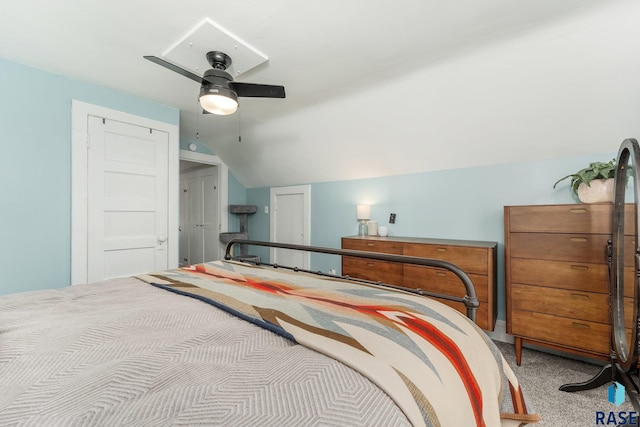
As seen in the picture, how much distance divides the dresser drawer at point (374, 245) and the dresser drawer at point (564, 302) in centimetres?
101

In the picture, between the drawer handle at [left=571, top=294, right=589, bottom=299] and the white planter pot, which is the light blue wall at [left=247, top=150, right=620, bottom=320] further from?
the drawer handle at [left=571, top=294, right=589, bottom=299]

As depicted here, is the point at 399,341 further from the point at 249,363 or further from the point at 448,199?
the point at 448,199

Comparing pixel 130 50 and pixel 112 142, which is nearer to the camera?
pixel 130 50

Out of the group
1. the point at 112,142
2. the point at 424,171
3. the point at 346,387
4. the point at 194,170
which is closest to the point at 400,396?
the point at 346,387

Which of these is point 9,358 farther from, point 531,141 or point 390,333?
point 531,141

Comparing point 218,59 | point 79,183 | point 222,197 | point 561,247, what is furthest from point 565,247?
point 222,197

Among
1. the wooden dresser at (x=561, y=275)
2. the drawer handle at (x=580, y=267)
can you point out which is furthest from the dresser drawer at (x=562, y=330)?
the drawer handle at (x=580, y=267)

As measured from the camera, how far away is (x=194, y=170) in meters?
5.35

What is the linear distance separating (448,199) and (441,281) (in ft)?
3.23

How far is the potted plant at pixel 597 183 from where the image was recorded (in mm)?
2019

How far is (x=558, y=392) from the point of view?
1904 mm

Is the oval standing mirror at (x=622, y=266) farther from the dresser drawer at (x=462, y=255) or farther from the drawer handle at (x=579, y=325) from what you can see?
the dresser drawer at (x=462, y=255)

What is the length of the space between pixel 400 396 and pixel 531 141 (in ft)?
9.02

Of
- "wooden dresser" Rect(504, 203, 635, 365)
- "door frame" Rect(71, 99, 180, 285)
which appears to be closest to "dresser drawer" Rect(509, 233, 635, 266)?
"wooden dresser" Rect(504, 203, 635, 365)
